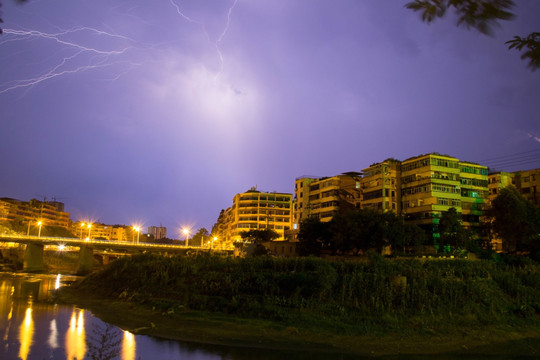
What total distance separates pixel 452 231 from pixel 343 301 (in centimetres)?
3584

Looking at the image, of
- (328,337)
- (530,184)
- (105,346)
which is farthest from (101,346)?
(530,184)

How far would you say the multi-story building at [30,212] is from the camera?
137125 mm

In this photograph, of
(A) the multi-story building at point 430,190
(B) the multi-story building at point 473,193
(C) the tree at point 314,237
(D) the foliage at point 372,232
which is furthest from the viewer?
(B) the multi-story building at point 473,193

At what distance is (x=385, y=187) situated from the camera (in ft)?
215

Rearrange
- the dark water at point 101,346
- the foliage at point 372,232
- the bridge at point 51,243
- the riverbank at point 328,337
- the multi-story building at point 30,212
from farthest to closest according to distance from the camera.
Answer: the multi-story building at point 30,212
the bridge at point 51,243
the foliage at point 372,232
the riverbank at point 328,337
the dark water at point 101,346

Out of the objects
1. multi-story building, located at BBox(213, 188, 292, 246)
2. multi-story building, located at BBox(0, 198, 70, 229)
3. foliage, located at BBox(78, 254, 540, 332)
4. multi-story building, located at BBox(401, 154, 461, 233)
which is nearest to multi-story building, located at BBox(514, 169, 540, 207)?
multi-story building, located at BBox(401, 154, 461, 233)

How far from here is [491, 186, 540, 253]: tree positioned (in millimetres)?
51719

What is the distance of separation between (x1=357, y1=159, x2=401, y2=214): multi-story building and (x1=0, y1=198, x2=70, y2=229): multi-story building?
109660 mm

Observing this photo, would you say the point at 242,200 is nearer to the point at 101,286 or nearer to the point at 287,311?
the point at 101,286

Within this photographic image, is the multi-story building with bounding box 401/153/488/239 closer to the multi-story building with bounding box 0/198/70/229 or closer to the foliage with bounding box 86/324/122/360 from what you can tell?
the foliage with bounding box 86/324/122/360

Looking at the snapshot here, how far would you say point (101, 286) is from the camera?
114 ft

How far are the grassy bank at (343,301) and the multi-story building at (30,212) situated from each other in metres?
121

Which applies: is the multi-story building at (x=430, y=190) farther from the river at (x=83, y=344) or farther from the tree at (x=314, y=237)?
the river at (x=83, y=344)

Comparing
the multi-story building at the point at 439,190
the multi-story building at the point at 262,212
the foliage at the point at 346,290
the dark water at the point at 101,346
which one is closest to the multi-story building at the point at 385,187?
the multi-story building at the point at 439,190
